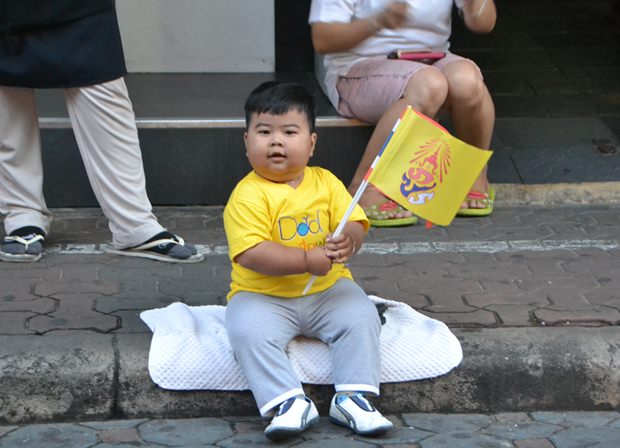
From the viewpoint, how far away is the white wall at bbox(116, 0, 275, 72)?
6020mm

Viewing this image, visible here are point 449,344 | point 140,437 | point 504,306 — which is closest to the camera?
point 140,437

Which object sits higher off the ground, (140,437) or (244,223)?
(244,223)

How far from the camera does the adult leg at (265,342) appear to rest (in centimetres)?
332

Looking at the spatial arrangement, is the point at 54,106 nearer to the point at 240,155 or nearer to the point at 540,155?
the point at 240,155

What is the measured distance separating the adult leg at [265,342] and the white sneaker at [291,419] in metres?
0.02

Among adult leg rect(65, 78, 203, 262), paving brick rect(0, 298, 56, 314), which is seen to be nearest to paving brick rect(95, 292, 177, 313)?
paving brick rect(0, 298, 56, 314)

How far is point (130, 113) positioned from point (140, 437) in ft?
4.82

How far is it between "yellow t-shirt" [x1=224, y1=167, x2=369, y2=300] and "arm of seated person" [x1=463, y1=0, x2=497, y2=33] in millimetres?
1701

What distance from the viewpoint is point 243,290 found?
11.7 feet

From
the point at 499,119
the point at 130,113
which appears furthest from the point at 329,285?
the point at 499,119

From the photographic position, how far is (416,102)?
15.9 feet

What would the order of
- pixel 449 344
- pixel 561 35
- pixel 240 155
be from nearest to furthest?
pixel 449 344 → pixel 240 155 → pixel 561 35

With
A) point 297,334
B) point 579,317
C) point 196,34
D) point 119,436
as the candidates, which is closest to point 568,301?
point 579,317

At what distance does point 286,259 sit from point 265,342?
0.25 meters
